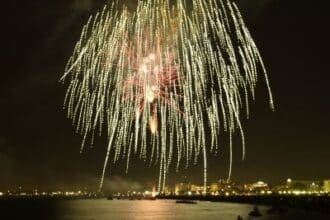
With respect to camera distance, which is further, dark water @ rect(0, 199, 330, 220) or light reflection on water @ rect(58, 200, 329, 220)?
dark water @ rect(0, 199, 330, 220)

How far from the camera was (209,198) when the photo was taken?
174 meters

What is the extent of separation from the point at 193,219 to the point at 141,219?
24.2 feet

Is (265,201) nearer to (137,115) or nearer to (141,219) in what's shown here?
(141,219)

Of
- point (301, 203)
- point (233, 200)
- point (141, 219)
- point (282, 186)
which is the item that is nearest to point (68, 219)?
point (141, 219)

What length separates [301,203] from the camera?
78.5 meters

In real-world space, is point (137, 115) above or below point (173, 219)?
above

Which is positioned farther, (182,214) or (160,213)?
(160,213)

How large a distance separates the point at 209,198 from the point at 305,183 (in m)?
32.2

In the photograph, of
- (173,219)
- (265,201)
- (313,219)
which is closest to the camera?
(313,219)

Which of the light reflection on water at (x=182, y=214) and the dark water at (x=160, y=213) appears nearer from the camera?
the light reflection on water at (x=182, y=214)

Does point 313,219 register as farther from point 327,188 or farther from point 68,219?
point 327,188

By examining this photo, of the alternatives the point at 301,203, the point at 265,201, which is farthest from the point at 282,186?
the point at 301,203

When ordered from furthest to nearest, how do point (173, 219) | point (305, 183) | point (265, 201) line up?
point (305, 183), point (265, 201), point (173, 219)

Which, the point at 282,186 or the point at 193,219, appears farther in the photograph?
the point at 282,186
